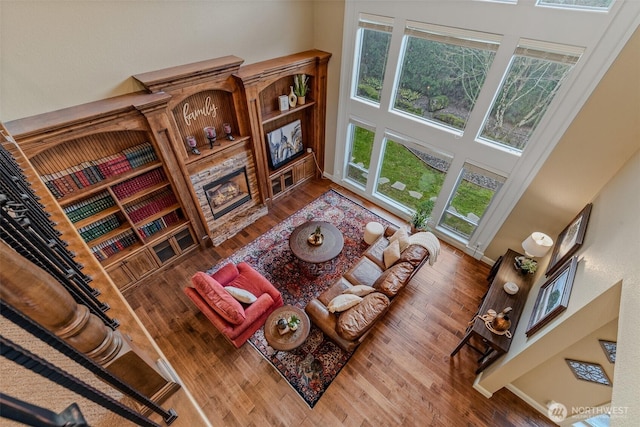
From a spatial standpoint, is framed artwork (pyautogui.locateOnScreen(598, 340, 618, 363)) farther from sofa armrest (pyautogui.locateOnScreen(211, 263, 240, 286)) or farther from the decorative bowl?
sofa armrest (pyautogui.locateOnScreen(211, 263, 240, 286))

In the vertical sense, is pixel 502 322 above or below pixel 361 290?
above

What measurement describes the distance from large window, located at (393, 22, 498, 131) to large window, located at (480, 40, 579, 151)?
0.32 m

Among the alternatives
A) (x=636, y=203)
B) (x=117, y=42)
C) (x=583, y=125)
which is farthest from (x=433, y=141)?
(x=117, y=42)

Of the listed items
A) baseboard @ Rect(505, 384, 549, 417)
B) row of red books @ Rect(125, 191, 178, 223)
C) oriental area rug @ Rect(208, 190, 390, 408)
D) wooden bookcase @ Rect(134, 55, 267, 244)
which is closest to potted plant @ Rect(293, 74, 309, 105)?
wooden bookcase @ Rect(134, 55, 267, 244)

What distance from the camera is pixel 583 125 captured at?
3.16m

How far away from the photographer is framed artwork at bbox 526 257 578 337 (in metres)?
2.48

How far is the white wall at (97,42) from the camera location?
2.58m

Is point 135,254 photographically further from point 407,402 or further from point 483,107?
point 483,107

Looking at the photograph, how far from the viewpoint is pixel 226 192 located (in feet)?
15.9

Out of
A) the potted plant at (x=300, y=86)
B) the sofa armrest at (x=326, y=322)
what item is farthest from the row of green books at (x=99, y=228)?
the potted plant at (x=300, y=86)

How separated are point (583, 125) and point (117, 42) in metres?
5.40

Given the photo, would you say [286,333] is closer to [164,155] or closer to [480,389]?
[480,389]

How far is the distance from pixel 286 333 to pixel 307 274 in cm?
128

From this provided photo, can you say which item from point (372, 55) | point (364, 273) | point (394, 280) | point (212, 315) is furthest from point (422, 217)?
point (212, 315)
